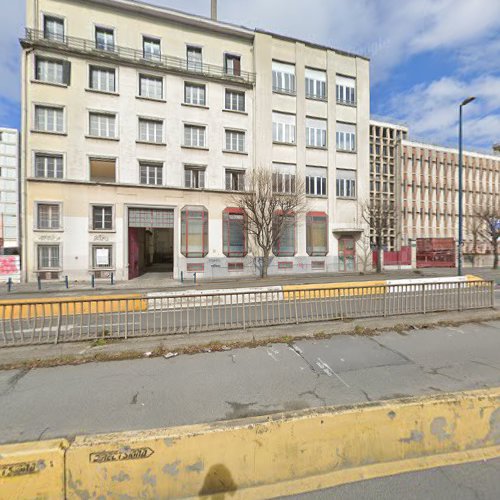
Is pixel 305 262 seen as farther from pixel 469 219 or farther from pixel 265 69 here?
pixel 469 219

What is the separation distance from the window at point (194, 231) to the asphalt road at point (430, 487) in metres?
19.0

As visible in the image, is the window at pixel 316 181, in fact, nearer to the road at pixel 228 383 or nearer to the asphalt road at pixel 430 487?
the road at pixel 228 383

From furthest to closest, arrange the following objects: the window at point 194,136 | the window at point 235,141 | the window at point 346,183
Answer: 1. the window at point 346,183
2. the window at point 235,141
3. the window at point 194,136

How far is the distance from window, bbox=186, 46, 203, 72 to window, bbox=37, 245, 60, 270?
16.9 meters

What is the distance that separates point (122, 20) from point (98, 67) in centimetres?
412

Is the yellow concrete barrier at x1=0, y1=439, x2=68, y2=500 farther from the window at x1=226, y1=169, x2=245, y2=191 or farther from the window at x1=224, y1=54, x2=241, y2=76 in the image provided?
the window at x1=224, y1=54, x2=241, y2=76

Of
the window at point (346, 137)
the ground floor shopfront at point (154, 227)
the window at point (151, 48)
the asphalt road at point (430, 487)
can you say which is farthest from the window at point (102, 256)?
the window at point (346, 137)

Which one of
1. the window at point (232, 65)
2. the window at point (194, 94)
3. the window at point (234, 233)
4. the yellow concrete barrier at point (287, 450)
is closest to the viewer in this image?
the yellow concrete barrier at point (287, 450)

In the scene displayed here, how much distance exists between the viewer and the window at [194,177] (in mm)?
20938

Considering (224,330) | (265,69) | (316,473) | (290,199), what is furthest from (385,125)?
(316,473)

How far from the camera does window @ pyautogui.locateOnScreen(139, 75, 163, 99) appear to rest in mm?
20109

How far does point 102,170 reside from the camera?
773 inches

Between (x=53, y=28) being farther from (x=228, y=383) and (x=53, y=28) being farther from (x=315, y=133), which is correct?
(x=228, y=383)

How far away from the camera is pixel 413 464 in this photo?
8.02 feet
